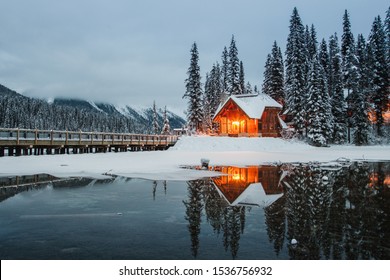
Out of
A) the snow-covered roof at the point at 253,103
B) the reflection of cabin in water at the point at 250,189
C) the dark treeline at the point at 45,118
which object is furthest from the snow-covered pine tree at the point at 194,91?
the dark treeline at the point at 45,118

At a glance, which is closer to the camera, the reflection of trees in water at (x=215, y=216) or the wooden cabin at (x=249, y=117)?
the reflection of trees in water at (x=215, y=216)

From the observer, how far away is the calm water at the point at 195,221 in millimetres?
6219

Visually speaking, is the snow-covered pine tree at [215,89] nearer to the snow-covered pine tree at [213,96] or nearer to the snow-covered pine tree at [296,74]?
the snow-covered pine tree at [213,96]

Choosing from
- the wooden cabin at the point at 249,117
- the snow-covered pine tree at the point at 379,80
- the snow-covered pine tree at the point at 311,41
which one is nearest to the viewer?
the wooden cabin at the point at 249,117

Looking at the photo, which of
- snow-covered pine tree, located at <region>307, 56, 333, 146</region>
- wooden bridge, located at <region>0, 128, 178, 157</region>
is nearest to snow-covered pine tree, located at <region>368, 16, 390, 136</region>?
snow-covered pine tree, located at <region>307, 56, 333, 146</region>

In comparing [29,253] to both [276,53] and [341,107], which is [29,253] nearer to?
[341,107]

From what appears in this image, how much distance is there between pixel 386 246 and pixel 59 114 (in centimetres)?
13659

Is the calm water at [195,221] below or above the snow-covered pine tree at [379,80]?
below

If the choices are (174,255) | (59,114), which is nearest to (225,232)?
(174,255)

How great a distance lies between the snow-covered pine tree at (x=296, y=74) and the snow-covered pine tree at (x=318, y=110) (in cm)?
223

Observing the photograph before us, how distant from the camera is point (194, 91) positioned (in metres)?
57.1

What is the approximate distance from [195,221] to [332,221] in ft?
10.9

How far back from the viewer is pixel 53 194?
12.2 meters

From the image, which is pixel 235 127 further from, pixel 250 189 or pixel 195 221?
pixel 195 221
